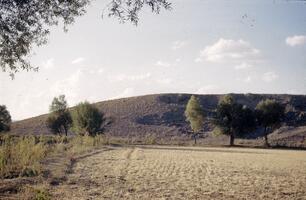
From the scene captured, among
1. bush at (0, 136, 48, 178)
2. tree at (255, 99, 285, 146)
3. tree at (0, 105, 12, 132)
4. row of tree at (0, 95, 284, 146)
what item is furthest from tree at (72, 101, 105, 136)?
bush at (0, 136, 48, 178)

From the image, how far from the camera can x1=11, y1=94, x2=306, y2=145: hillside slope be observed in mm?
102062

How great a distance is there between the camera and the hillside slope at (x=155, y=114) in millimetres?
102062

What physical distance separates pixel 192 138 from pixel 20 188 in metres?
80.8

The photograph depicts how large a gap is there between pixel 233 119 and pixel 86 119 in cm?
2575

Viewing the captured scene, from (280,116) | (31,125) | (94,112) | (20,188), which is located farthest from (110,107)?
(20,188)

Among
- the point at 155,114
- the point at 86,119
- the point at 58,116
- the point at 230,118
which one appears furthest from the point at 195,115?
the point at 155,114

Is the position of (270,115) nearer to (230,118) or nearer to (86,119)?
(230,118)

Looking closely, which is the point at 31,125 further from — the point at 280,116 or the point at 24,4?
the point at 24,4

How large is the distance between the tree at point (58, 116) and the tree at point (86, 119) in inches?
515

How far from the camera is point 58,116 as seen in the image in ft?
292

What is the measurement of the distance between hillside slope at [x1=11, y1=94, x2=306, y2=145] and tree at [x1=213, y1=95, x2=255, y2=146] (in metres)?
21.3

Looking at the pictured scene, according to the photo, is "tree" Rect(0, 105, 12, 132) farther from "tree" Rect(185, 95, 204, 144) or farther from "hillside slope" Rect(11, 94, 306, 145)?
"tree" Rect(185, 95, 204, 144)

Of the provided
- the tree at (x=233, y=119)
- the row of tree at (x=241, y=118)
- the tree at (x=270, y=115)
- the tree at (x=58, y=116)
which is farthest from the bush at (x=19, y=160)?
the tree at (x=58, y=116)

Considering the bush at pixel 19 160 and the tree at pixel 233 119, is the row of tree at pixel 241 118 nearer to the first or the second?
the tree at pixel 233 119
